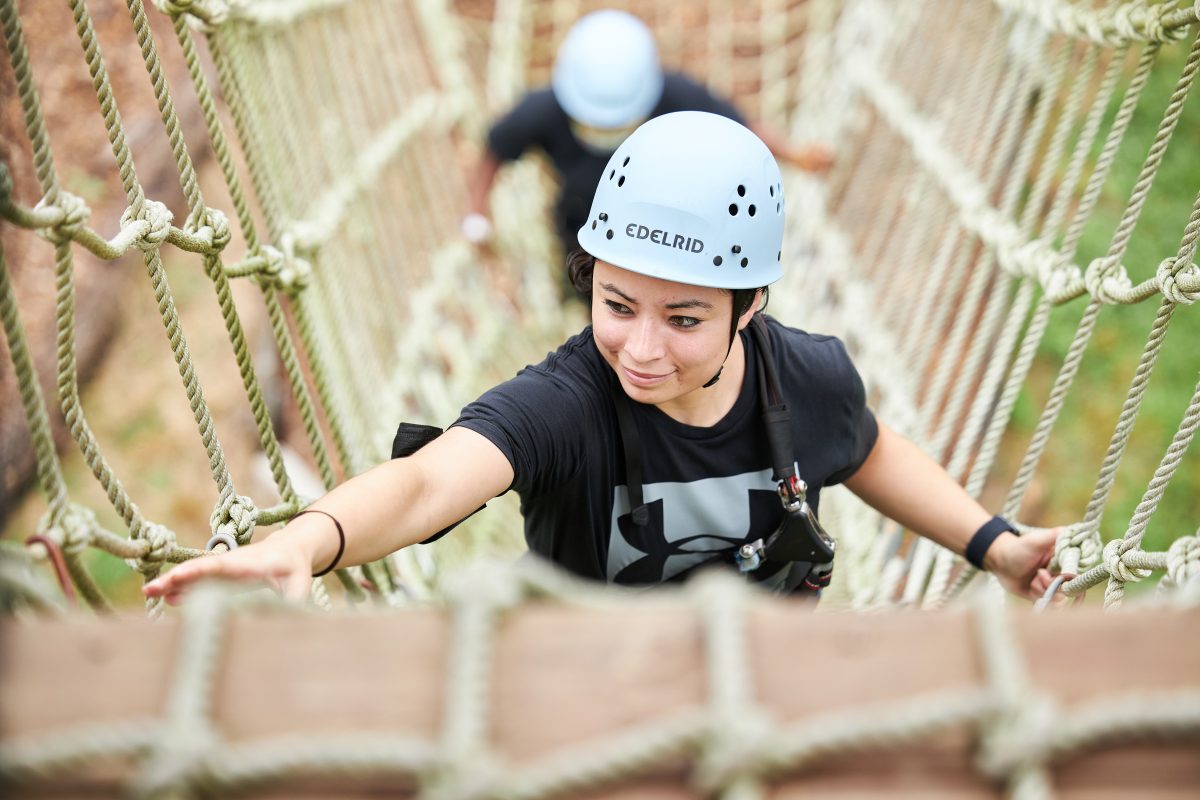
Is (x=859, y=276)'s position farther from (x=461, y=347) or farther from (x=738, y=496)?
(x=738, y=496)

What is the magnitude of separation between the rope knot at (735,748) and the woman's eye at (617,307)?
62cm

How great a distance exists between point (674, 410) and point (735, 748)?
26.1 inches

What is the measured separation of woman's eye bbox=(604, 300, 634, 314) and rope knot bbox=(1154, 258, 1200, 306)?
Result: 65 centimetres

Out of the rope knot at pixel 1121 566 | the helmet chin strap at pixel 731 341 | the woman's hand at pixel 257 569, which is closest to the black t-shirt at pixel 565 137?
the helmet chin strap at pixel 731 341

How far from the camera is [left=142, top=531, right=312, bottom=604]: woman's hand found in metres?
0.82

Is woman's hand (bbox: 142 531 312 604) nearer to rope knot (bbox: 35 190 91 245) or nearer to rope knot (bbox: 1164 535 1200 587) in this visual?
rope knot (bbox: 35 190 91 245)

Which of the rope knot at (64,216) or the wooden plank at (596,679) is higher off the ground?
the rope knot at (64,216)

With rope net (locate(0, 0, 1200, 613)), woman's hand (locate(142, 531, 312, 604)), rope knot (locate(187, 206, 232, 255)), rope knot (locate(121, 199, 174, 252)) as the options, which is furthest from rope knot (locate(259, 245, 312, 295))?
woman's hand (locate(142, 531, 312, 604))

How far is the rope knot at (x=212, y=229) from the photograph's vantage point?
4.43 feet

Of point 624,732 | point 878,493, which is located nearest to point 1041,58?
point 878,493

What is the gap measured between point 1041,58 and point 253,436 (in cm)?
207

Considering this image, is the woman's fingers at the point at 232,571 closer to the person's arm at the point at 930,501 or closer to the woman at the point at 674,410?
the woman at the point at 674,410

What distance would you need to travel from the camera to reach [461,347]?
2689 millimetres

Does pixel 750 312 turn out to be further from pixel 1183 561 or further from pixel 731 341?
pixel 1183 561
